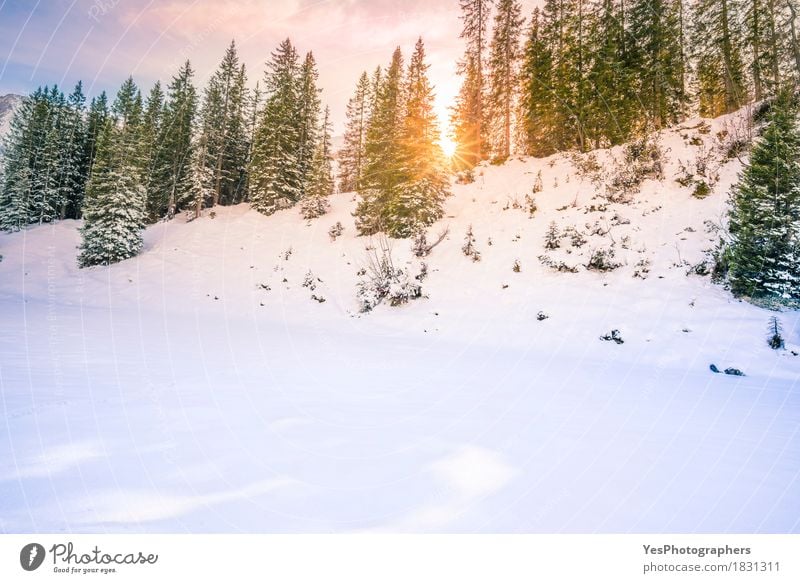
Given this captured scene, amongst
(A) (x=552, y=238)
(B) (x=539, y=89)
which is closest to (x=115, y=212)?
(A) (x=552, y=238)

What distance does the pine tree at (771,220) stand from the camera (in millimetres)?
8891

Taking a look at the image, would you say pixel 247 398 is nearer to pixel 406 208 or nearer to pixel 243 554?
pixel 243 554

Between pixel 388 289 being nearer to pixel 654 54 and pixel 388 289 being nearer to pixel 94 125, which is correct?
pixel 654 54

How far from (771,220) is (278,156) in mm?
29746

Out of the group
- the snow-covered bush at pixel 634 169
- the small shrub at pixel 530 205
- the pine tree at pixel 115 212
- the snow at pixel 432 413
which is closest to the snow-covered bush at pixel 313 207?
the pine tree at pixel 115 212

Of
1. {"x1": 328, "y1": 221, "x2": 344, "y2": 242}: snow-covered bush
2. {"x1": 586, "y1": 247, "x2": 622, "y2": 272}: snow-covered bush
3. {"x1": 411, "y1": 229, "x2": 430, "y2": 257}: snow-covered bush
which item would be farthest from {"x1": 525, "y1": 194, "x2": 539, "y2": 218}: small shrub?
{"x1": 328, "y1": 221, "x2": 344, "y2": 242}: snow-covered bush

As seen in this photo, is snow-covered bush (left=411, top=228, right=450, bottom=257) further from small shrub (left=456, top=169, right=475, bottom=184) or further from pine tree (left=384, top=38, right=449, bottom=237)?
small shrub (left=456, top=169, right=475, bottom=184)

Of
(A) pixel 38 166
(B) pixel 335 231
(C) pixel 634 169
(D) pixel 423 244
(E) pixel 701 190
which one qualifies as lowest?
(D) pixel 423 244

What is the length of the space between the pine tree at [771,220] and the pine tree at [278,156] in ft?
93.0

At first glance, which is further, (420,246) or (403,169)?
(403,169)

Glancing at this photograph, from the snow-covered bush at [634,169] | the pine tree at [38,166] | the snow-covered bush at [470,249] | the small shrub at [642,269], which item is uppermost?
the pine tree at [38,166]

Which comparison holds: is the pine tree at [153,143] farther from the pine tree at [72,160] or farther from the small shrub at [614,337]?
the small shrub at [614,337]

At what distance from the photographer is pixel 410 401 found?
14.9 feet

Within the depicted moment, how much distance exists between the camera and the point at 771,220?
9.07 m
